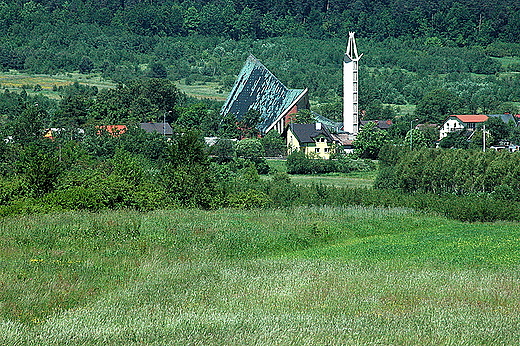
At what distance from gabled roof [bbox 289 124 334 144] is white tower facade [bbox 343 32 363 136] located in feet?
37.2

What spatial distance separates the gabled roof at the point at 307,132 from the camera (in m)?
67.8

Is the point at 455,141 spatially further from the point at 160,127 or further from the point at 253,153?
the point at 160,127

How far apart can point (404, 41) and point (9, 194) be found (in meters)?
158

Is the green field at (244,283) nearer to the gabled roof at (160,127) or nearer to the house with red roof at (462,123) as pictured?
the gabled roof at (160,127)

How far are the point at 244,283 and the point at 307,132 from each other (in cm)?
5455

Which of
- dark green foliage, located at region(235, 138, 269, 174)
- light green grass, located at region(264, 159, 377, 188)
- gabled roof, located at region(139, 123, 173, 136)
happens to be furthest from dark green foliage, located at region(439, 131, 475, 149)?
gabled roof, located at region(139, 123, 173, 136)

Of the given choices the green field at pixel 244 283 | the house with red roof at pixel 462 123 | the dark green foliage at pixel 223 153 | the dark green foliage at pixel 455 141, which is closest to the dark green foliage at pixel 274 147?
the dark green foliage at pixel 223 153

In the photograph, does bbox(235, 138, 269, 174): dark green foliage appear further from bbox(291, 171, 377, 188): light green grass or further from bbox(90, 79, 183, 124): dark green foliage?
bbox(90, 79, 183, 124): dark green foliage

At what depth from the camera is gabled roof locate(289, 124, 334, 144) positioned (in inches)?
2667

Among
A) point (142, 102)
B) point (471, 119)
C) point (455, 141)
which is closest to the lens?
point (455, 141)

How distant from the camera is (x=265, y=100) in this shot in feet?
296

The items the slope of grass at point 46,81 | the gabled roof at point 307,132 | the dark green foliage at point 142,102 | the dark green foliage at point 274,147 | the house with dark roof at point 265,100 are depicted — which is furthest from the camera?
the slope of grass at point 46,81

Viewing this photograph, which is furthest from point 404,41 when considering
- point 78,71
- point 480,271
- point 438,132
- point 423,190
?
point 480,271

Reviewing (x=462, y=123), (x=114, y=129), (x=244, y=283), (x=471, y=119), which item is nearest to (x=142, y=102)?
(x=114, y=129)
